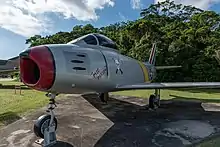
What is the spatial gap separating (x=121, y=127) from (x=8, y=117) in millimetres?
3324

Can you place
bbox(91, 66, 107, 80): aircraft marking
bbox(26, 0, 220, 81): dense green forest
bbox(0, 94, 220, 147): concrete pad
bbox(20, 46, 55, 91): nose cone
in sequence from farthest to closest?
bbox(26, 0, 220, 81): dense green forest
bbox(91, 66, 107, 80): aircraft marking
bbox(0, 94, 220, 147): concrete pad
bbox(20, 46, 55, 91): nose cone

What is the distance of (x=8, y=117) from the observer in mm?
6152

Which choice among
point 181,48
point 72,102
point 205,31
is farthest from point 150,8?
point 72,102

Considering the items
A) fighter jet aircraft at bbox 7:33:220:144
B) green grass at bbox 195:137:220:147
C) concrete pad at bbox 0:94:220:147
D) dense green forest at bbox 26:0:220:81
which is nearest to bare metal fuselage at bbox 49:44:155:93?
fighter jet aircraft at bbox 7:33:220:144

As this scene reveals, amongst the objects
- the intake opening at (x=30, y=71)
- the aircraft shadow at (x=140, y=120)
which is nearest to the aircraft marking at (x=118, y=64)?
the aircraft shadow at (x=140, y=120)

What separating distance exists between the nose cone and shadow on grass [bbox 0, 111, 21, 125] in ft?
7.20

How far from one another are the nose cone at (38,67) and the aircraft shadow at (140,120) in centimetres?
163

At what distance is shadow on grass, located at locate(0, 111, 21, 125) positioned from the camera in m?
5.77

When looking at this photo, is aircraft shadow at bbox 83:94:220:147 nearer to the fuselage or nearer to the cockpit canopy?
the fuselage

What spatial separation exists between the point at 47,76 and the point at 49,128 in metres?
1.12

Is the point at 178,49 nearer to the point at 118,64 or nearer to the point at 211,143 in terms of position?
the point at 118,64

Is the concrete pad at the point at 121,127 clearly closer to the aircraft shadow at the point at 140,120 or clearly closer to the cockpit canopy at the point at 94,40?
the aircraft shadow at the point at 140,120

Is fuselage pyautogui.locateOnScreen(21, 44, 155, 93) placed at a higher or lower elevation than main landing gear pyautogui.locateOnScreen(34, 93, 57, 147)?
higher

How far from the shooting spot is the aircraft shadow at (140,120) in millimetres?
4457
